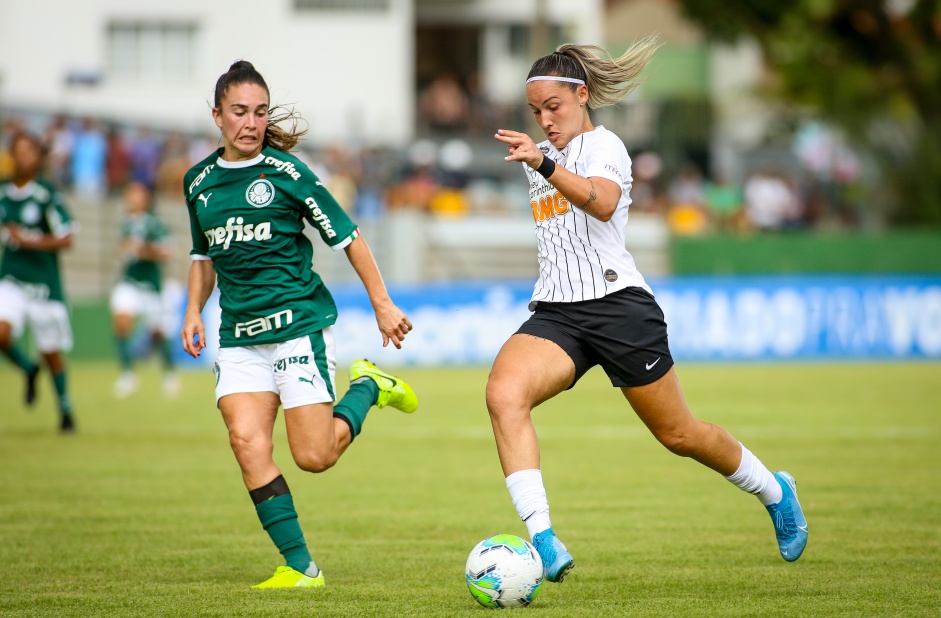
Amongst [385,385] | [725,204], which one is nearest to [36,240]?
[385,385]

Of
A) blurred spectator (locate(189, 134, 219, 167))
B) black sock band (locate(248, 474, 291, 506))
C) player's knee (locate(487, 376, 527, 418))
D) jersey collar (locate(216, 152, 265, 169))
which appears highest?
blurred spectator (locate(189, 134, 219, 167))

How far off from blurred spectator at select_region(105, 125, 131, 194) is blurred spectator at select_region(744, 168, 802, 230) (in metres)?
12.9

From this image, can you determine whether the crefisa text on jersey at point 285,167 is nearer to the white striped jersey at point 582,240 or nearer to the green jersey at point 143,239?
the white striped jersey at point 582,240

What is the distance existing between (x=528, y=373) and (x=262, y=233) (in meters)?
1.41

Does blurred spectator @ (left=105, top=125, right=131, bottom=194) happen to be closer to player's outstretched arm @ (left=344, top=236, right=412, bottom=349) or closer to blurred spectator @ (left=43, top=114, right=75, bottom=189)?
blurred spectator @ (left=43, top=114, right=75, bottom=189)

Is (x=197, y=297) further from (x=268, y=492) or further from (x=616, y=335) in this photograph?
(x=616, y=335)

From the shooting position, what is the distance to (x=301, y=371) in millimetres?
6340

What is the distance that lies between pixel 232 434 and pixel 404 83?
3127 centimetres

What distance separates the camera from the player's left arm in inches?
222

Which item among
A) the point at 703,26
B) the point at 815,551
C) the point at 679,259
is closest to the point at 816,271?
the point at 679,259

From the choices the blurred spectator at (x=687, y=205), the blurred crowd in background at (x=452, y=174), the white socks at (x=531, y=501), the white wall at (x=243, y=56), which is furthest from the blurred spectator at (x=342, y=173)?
the white socks at (x=531, y=501)

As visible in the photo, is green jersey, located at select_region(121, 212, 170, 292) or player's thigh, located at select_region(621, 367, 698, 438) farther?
green jersey, located at select_region(121, 212, 170, 292)

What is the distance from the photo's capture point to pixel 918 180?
29.6 m

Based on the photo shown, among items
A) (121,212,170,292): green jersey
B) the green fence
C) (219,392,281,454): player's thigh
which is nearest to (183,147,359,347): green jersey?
(219,392,281,454): player's thigh
